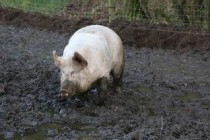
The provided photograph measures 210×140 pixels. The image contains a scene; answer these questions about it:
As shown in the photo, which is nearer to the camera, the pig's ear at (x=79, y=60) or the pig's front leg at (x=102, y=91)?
the pig's ear at (x=79, y=60)

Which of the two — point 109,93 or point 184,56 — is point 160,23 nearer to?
point 184,56

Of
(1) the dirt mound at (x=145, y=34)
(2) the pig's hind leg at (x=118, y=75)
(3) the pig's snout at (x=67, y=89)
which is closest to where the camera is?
(3) the pig's snout at (x=67, y=89)

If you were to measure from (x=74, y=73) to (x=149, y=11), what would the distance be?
6.87 meters

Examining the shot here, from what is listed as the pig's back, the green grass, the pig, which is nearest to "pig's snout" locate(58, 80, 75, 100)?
the pig

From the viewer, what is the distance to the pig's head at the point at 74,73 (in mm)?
5910

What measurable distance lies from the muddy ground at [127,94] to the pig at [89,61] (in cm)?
32

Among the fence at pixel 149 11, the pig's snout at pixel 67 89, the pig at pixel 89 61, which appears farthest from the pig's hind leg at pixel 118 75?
the fence at pixel 149 11

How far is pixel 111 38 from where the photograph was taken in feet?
22.6

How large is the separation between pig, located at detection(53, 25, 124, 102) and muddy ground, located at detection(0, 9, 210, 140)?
32 cm

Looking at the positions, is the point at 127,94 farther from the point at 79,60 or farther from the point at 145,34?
the point at 145,34

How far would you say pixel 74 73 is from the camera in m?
5.98

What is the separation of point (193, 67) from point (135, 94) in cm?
252

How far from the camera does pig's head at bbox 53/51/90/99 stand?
5.91 metres

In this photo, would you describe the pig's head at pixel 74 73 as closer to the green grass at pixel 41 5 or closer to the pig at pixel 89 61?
the pig at pixel 89 61
